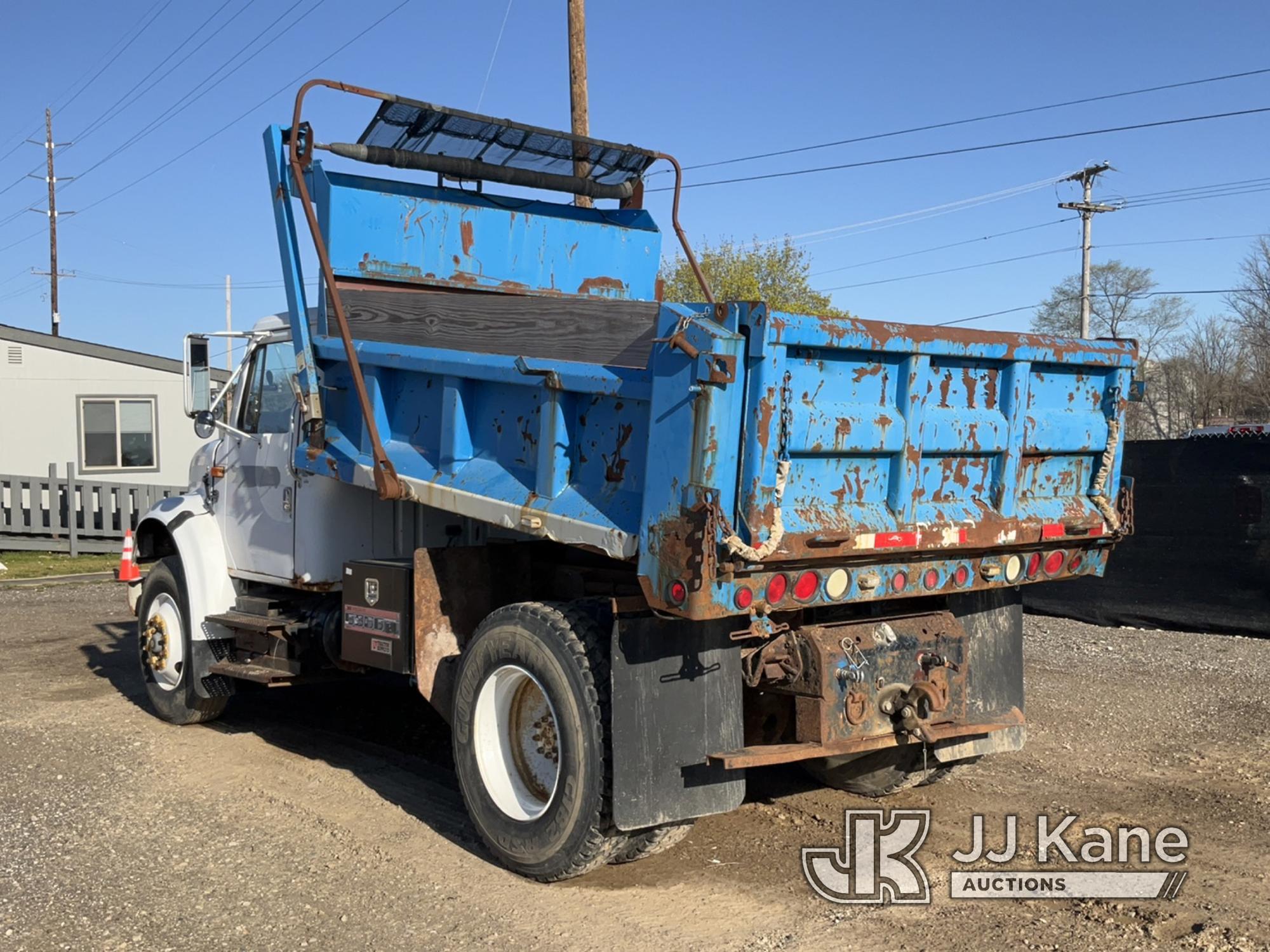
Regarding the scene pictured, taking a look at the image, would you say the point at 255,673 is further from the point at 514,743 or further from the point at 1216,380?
the point at 1216,380

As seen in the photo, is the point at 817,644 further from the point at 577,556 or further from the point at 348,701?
the point at 348,701

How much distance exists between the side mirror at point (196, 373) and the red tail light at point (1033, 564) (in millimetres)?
4606

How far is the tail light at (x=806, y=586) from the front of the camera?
433 centimetres

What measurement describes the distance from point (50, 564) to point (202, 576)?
39.3ft

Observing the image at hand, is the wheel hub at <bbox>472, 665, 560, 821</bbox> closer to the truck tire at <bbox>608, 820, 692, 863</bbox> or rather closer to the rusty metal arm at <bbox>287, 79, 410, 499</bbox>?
the truck tire at <bbox>608, 820, 692, 863</bbox>

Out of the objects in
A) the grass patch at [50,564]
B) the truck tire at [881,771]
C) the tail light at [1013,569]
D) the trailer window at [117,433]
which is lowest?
the grass patch at [50,564]

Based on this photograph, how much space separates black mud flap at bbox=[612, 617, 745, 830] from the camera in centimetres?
441

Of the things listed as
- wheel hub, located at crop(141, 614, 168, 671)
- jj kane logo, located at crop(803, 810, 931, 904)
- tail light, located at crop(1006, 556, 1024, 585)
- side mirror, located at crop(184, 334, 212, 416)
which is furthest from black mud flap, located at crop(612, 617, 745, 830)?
wheel hub, located at crop(141, 614, 168, 671)

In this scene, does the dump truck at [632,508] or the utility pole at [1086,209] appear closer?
the dump truck at [632,508]

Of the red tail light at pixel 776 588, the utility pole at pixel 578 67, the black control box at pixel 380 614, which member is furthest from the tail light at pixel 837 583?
the utility pole at pixel 578 67

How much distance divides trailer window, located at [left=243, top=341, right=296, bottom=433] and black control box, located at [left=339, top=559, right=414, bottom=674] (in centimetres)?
131

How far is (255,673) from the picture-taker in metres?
6.68

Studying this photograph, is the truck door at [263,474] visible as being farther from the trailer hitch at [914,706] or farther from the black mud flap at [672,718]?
the trailer hitch at [914,706]

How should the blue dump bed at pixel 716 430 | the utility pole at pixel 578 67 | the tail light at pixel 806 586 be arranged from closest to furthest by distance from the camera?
the blue dump bed at pixel 716 430, the tail light at pixel 806 586, the utility pole at pixel 578 67
